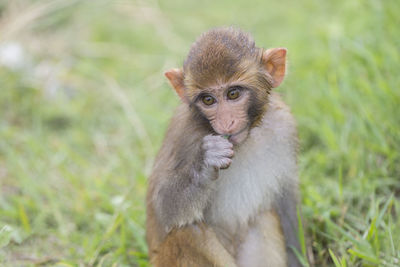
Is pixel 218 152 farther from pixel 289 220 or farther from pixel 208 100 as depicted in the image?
pixel 289 220

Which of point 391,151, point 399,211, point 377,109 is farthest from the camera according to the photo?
point 377,109

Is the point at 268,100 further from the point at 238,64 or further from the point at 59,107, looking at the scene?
the point at 59,107

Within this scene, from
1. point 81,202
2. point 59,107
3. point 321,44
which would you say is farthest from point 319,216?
point 59,107

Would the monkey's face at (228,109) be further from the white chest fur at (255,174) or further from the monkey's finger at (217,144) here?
the white chest fur at (255,174)

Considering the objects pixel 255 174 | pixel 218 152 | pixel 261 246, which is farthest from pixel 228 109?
pixel 261 246

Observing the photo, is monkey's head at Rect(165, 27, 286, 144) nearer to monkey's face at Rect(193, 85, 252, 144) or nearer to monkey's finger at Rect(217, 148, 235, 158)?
monkey's face at Rect(193, 85, 252, 144)

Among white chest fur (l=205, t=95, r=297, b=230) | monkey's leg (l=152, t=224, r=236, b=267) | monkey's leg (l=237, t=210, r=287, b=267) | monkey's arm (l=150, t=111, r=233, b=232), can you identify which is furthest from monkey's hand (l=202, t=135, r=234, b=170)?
monkey's leg (l=237, t=210, r=287, b=267)

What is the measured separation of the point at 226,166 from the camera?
10.3ft

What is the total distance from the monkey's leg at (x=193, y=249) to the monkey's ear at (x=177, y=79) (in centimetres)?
90

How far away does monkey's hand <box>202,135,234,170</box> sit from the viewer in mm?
3117

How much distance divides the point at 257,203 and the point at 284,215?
381 mm

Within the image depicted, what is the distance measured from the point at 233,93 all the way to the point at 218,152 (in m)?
0.39

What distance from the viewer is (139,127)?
602 cm

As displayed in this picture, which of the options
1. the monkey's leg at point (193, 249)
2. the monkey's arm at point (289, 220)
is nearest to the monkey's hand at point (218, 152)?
the monkey's leg at point (193, 249)
